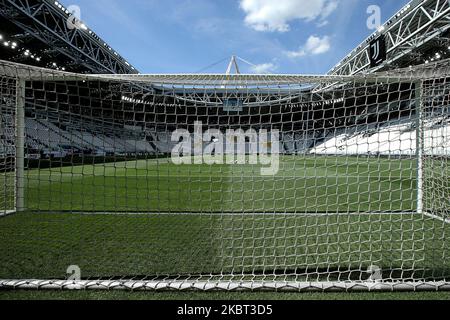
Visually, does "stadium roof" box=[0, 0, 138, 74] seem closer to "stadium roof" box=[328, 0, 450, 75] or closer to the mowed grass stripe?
the mowed grass stripe

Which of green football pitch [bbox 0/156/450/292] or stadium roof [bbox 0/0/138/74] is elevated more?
stadium roof [bbox 0/0/138/74]

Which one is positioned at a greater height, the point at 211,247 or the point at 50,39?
the point at 50,39

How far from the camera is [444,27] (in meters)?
12.0

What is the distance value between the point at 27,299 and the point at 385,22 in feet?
58.0

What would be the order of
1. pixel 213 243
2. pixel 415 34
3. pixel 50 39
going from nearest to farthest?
1. pixel 213 243
2. pixel 415 34
3. pixel 50 39

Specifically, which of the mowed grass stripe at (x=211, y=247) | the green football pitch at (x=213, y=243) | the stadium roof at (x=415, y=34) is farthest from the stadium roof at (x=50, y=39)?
the stadium roof at (x=415, y=34)

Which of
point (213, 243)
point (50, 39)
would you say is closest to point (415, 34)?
point (213, 243)

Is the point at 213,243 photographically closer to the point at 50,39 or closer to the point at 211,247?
the point at 211,247

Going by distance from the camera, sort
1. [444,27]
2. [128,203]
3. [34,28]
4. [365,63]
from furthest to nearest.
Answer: [365,63] → [34,28] → [444,27] → [128,203]

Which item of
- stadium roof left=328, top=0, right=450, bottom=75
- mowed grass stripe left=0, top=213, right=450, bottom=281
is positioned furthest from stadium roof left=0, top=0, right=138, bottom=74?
stadium roof left=328, top=0, right=450, bottom=75

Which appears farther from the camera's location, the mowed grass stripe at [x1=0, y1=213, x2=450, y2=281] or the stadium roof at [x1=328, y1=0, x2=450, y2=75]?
the stadium roof at [x1=328, y1=0, x2=450, y2=75]

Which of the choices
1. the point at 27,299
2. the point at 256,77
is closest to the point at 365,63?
the point at 256,77

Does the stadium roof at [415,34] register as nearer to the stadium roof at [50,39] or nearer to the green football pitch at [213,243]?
the green football pitch at [213,243]
